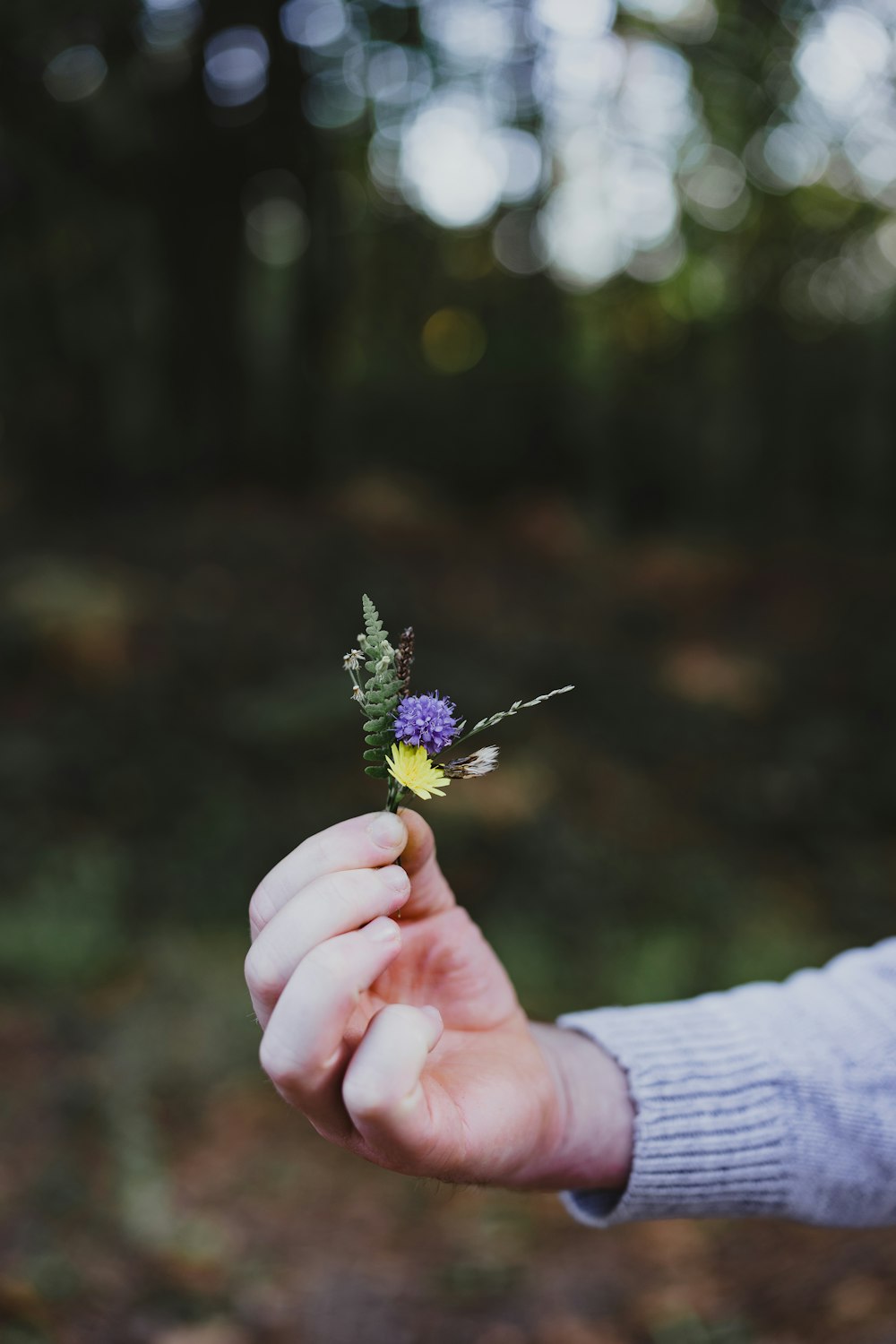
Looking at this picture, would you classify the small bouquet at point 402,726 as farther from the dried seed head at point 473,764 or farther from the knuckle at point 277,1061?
the knuckle at point 277,1061

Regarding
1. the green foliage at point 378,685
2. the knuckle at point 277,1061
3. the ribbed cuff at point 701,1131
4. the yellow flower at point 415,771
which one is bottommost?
the ribbed cuff at point 701,1131

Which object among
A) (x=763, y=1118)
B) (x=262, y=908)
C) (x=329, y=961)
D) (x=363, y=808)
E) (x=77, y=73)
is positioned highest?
(x=77, y=73)

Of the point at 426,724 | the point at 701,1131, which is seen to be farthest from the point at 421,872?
the point at 701,1131

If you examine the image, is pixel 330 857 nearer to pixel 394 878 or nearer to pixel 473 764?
pixel 394 878

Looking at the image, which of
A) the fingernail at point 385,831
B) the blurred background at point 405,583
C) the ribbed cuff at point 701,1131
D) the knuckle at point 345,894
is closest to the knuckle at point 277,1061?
the knuckle at point 345,894

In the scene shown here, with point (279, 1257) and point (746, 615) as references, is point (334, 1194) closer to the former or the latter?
point (279, 1257)

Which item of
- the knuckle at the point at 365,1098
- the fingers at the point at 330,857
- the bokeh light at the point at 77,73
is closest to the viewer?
the knuckle at the point at 365,1098

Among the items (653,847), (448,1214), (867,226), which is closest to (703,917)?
(653,847)
